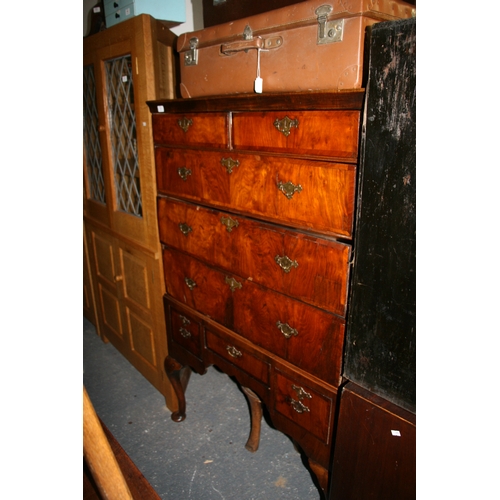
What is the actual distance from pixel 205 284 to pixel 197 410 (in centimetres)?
106

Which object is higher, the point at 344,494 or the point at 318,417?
the point at 318,417

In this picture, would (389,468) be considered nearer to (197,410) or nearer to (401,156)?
(401,156)

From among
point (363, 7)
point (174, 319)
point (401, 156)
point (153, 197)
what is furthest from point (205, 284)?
point (363, 7)

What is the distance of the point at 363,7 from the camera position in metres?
1.04

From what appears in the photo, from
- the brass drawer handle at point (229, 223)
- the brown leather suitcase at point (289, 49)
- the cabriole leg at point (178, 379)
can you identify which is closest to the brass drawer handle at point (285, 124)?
the brown leather suitcase at point (289, 49)

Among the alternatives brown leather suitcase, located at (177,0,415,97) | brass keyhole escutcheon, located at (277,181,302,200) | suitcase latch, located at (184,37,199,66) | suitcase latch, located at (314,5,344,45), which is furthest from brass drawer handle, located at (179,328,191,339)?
suitcase latch, located at (314,5,344,45)

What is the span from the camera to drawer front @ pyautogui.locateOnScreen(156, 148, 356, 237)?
116 centimetres

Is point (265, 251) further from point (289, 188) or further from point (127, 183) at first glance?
point (127, 183)

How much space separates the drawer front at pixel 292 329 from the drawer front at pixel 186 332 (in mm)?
342

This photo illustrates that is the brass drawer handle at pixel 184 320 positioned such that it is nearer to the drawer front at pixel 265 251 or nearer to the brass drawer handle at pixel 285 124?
the drawer front at pixel 265 251

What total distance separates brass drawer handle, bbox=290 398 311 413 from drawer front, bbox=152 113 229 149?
103 cm

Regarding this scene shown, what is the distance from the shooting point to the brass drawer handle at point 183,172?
1713 millimetres

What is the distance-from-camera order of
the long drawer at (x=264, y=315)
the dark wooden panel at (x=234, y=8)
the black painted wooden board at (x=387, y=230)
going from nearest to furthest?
the black painted wooden board at (x=387, y=230) → the long drawer at (x=264, y=315) → the dark wooden panel at (x=234, y=8)

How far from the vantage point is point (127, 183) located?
2.29 m
